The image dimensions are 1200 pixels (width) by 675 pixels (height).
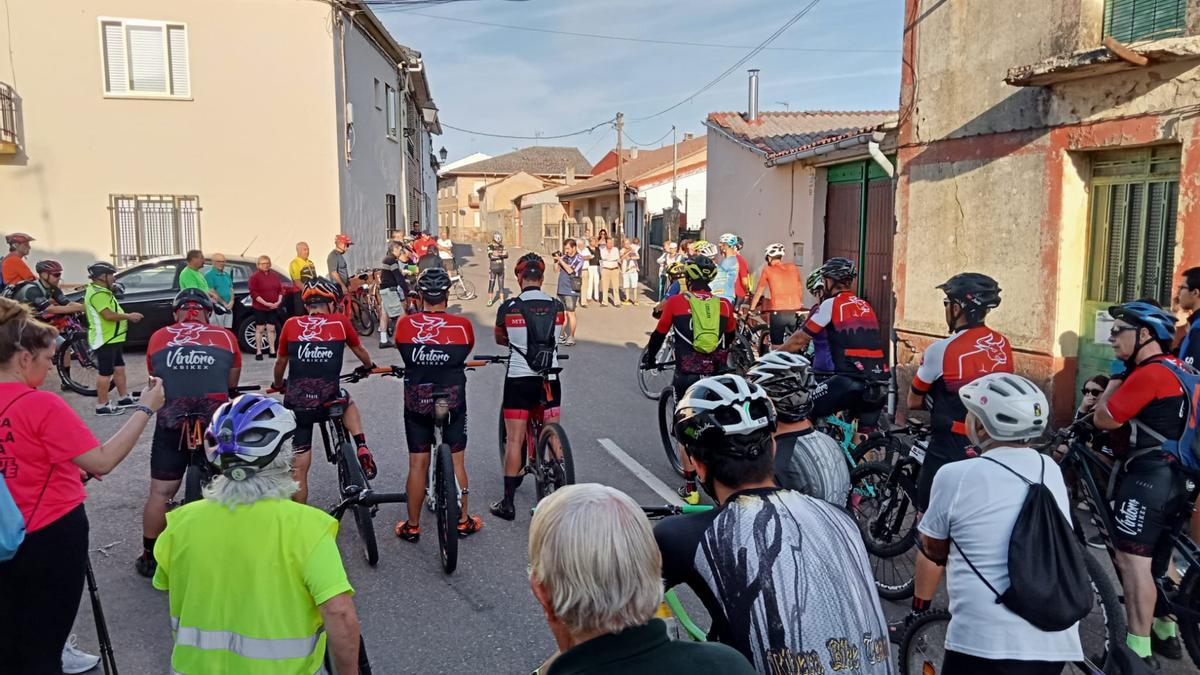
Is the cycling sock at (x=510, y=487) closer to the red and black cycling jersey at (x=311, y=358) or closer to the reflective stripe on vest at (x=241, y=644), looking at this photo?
the red and black cycling jersey at (x=311, y=358)

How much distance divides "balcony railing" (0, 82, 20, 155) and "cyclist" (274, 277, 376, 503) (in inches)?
552

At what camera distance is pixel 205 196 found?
1730 cm

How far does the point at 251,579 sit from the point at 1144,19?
8278 mm

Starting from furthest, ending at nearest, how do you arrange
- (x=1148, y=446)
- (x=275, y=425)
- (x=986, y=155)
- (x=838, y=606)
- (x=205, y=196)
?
(x=205, y=196)
(x=986, y=155)
(x=1148, y=446)
(x=275, y=425)
(x=838, y=606)

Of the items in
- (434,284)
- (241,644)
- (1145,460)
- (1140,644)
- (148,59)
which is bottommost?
(1140,644)

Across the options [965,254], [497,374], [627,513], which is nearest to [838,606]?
[627,513]

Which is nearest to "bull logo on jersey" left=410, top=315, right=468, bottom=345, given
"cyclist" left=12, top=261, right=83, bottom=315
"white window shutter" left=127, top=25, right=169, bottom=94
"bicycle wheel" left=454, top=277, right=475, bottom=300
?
"cyclist" left=12, top=261, right=83, bottom=315

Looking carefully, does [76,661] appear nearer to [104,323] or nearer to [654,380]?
[104,323]

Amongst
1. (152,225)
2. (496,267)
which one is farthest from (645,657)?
(496,267)

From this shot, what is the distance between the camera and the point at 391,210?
25.1 meters

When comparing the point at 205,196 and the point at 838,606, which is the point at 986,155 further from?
the point at 205,196

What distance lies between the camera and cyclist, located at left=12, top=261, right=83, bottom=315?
33.8 feet

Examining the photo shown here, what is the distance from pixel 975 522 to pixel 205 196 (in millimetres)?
17351

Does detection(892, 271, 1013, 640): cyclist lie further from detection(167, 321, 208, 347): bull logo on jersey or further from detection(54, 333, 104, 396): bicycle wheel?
detection(54, 333, 104, 396): bicycle wheel
